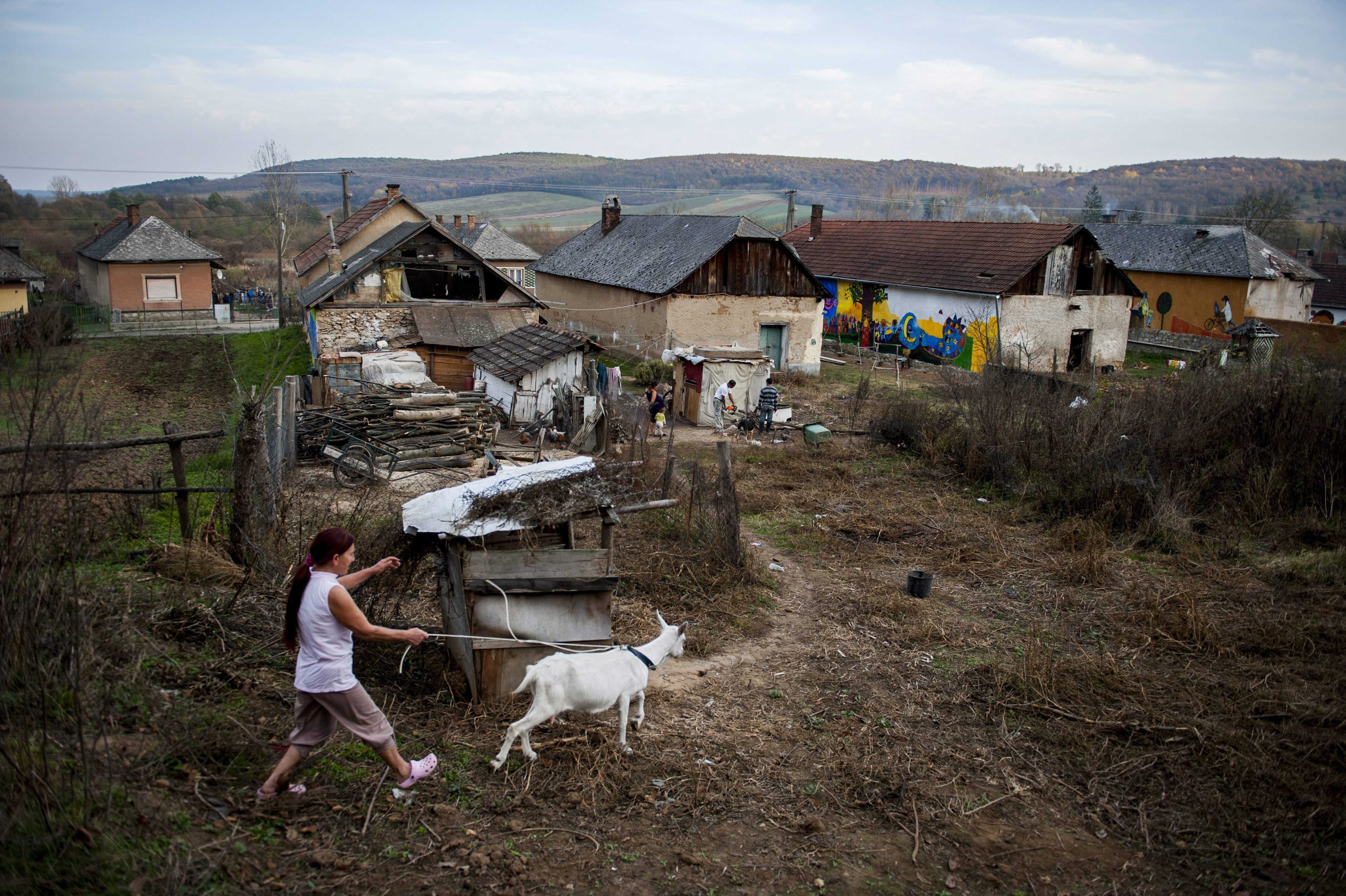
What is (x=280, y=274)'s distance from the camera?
129 ft

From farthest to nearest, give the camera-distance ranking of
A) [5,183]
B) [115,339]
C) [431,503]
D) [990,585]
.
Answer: [5,183] < [115,339] < [990,585] < [431,503]

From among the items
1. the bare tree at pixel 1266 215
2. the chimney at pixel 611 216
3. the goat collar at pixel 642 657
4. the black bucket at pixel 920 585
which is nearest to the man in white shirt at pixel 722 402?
the black bucket at pixel 920 585

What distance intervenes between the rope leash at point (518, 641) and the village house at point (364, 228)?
33.8 meters

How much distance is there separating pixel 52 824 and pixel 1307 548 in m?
13.0

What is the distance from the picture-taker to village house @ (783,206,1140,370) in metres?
27.1

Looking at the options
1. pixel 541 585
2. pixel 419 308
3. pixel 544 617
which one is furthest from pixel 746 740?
pixel 419 308

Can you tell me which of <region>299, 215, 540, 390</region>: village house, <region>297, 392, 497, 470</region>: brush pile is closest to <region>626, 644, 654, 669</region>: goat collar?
<region>297, 392, 497, 470</region>: brush pile

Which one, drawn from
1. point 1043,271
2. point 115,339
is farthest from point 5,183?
point 1043,271

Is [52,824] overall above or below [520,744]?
above

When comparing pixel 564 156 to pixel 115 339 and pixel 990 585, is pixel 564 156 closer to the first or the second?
pixel 115 339

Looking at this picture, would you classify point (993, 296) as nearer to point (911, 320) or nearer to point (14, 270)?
point (911, 320)

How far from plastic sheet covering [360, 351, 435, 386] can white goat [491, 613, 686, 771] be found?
14.0m

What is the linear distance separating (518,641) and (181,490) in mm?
3970

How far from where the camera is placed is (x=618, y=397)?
19.7 m
